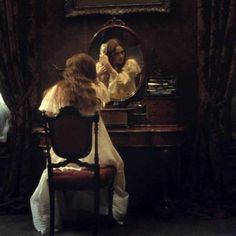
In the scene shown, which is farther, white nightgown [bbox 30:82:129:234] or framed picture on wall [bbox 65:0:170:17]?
framed picture on wall [bbox 65:0:170:17]

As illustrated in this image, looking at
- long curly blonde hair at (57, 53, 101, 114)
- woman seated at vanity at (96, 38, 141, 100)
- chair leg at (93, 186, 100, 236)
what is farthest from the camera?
woman seated at vanity at (96, 38, 141, 100)

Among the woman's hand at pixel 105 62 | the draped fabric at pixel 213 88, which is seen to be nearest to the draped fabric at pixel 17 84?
the woman's hand at pixel 105 62

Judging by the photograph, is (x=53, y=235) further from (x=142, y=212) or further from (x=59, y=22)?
(x=59, y=22)

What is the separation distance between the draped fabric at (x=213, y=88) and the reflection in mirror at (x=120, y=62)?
60 cm

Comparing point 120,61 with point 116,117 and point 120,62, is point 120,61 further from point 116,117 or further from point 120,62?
point 116,117

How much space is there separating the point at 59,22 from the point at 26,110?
37.2 inches

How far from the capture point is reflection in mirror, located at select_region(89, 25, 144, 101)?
4867 millimetres

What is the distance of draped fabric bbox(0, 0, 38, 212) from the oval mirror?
70 cm

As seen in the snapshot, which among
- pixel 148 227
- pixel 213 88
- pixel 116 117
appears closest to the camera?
pixel 148 227

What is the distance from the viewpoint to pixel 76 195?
4332 mm

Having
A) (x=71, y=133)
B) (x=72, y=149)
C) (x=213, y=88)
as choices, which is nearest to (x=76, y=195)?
(x=72, y=149)

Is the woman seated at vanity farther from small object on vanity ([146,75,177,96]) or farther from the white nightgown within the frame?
the white nightgown

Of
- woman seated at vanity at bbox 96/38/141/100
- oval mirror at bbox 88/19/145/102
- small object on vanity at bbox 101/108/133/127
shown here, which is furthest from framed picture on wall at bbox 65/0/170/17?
small object on vanity at bbox 101/108/133/127

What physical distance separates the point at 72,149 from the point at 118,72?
1.29m
